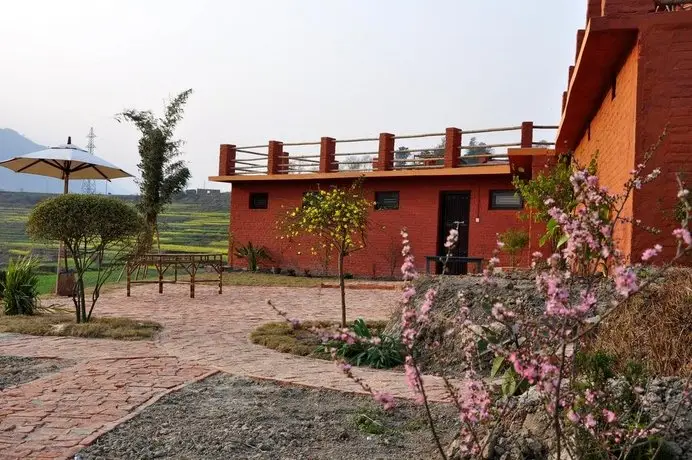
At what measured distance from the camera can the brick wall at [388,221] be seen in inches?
704

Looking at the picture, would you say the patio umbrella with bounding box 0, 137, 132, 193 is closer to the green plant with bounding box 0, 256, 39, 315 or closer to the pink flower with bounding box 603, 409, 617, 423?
the green plant with bounding box 0, 256, 39, 315

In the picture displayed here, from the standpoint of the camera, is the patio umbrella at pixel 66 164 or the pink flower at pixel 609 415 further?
the patio umbrella at pixel 66 164

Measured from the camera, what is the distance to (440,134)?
1859 cm

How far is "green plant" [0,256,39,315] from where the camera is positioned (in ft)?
30.7

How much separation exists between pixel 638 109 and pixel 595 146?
3672mm

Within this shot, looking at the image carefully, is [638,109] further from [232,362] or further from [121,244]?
[121,244]

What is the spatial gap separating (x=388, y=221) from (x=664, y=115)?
45.4ft

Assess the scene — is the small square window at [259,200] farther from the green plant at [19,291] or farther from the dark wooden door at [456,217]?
the green plant at [19,291]

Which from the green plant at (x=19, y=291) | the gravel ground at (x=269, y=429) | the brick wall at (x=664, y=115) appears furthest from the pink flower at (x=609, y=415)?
the green plant at (x=19, y=291)

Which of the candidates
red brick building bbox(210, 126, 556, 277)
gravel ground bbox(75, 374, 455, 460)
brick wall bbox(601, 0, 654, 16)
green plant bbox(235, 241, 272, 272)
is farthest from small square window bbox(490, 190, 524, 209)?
gravel ground bbox(75, 374, 455, 460)

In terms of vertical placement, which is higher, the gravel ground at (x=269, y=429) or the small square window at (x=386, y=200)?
the small square window at (x=386, y=200)

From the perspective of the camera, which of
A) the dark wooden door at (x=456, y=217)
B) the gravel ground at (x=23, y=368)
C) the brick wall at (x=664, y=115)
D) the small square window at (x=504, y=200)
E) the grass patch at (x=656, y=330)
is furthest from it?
the dark wooden door at (x=456, y=217)

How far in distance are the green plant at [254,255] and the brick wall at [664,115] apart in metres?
16.4

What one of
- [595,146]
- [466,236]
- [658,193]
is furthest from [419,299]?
[466,236]
